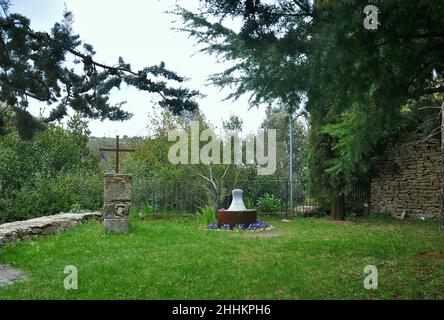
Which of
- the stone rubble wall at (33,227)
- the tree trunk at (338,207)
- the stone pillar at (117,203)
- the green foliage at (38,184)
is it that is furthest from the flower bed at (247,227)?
the green foliage at (38,184)

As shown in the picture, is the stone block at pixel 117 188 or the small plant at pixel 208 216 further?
the small plant at pixel 208 216

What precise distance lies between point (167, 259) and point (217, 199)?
31.1 ft

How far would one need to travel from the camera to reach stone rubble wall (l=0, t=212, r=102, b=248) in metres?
9.09

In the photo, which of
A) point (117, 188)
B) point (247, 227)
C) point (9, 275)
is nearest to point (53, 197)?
point (117, 188)

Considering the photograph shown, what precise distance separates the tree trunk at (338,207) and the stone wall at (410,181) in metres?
1.67

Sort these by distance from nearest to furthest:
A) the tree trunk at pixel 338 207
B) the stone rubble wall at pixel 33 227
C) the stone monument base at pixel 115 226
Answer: the stone rubble wall at pixel 33 227 → the stone monument base at pixel 115 226 → the tree trunk at pixel 338 207

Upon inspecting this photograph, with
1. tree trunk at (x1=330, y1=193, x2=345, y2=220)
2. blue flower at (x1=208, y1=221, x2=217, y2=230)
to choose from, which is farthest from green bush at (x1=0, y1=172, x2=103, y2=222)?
tree trunk at (x1=330, y1=193, x2=345, y2=220)

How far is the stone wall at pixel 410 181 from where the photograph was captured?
1421 centimetres

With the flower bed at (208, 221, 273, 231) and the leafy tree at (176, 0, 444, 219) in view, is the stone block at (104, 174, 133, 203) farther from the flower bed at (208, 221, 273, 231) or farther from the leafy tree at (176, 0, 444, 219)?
the leafy tree at (176, 0, 444, 219)

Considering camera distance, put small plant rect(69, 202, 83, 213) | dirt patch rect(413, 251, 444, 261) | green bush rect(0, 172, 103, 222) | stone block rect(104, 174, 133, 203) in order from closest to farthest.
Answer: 1. dirt patch rect(413, 251, 444, 261)
2. stone block rect(104, 174, 133, 203)
3. small plant rect(69, 202, 83, 213)
4. green bush rect(0, 172, 103, 222)

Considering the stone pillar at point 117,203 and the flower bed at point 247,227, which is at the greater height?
the stone pillar at point 117,203

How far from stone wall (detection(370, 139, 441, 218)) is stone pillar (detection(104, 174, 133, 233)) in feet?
31.3

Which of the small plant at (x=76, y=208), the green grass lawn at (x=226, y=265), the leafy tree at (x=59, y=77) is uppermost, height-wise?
the leafy tree at (x=59, y=77)

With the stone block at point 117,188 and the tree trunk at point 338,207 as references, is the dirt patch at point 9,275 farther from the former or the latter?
the tree trunk at point 338,207
